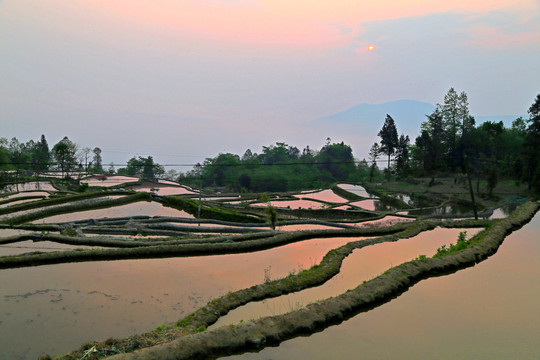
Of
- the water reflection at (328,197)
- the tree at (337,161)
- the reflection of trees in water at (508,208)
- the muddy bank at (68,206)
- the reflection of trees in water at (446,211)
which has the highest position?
the tree at (337,161)

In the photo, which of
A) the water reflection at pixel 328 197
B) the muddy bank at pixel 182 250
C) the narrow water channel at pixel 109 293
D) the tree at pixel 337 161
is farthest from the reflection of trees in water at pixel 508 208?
the tree at pixel 337 161

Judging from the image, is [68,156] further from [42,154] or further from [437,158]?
[437,158]

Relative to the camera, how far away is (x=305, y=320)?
8.82 meters

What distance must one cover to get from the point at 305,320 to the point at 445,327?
325 cm

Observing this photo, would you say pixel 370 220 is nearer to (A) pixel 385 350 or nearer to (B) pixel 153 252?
(B) pixel 153 252

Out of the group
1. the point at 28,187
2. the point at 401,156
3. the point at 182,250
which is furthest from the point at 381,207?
the point at 28,187

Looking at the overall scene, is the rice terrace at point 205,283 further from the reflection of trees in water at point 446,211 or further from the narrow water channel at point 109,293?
the reflection of trees in water at point 446,211

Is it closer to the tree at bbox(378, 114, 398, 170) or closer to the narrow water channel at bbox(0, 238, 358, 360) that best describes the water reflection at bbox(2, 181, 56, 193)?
the narrow water channel at bbox(0, 238, 358, 360)

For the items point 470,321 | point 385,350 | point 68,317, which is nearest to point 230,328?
point 385,350

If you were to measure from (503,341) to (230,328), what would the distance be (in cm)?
593

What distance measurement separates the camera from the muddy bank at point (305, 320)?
7.43m

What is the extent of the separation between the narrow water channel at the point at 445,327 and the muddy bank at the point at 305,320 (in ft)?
0.80

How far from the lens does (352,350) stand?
7.68 metres

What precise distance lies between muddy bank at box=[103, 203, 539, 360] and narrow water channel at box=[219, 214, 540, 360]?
0.24m
